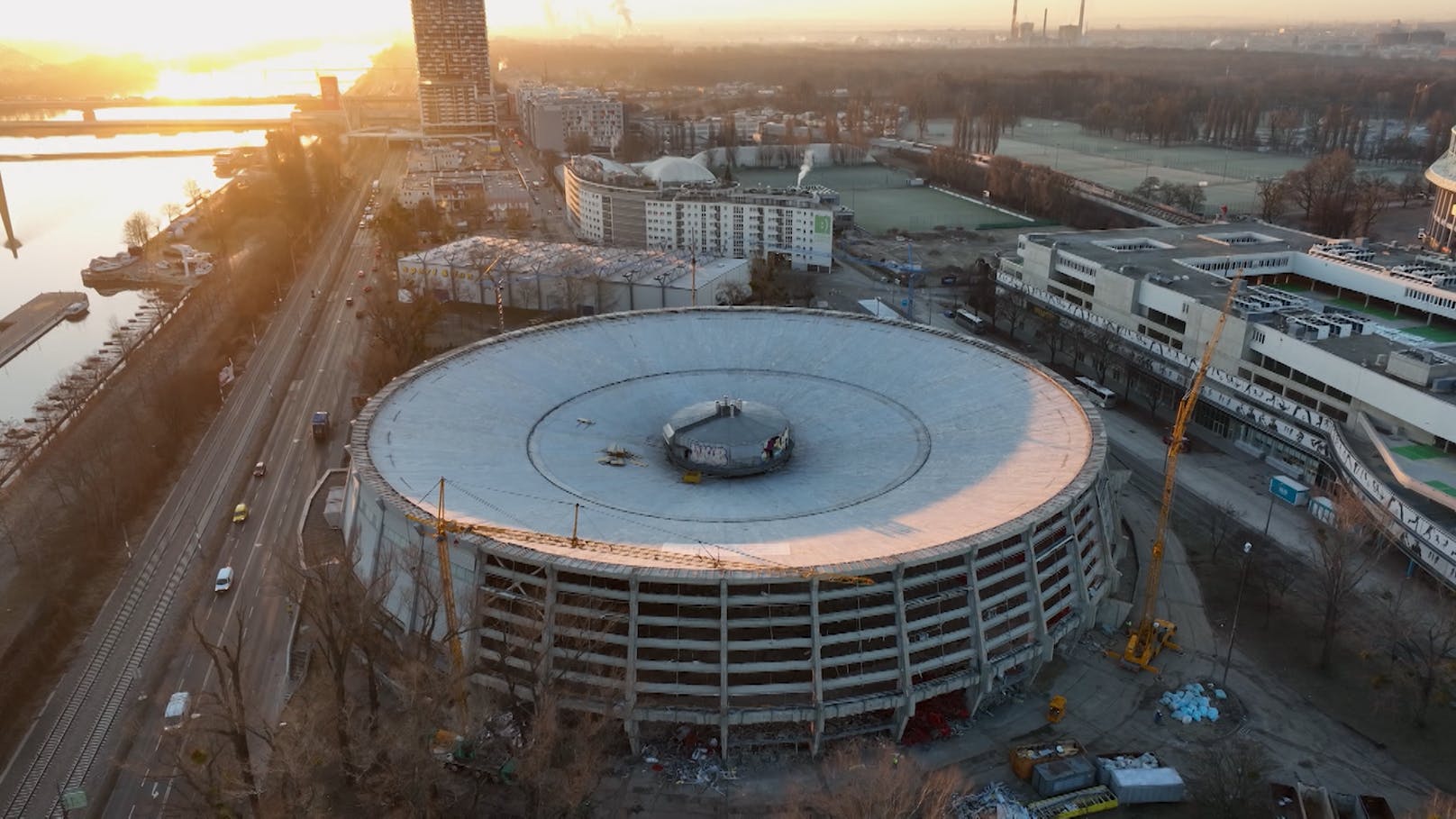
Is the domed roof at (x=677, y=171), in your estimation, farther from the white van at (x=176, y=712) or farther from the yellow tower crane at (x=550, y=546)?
the white van at (x=176, y=712)

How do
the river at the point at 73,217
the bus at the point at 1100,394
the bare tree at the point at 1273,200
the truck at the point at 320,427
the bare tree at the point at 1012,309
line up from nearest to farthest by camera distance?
the truck at the point at 320,427
the bus at the point at 1100,394
the bare tree at the point at 1012,309
the river at the point at 73,217
the bare tree at the point at 1273,200

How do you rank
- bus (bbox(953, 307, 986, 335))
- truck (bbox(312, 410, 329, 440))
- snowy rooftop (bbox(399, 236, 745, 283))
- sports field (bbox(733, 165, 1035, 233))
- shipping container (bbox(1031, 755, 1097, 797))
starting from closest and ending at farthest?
1. shipping container (bbox(1031, 755, 1097, 797))
2. truck (bbox(312, 410, 329, 440))
3. bus (bbox(953, 307, 986, 335))
4. snowy rooftop (bbox(399, 236, 745, 283))
5. sports field (bbox(733, 165, 1035, 233))

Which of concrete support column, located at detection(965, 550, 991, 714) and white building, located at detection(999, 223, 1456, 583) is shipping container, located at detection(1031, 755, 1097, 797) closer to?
concrete support column, located at detection(965, 550, 991, 714)

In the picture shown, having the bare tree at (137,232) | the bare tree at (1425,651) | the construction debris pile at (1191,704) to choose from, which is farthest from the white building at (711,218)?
the construction debris pile at (1191,704)

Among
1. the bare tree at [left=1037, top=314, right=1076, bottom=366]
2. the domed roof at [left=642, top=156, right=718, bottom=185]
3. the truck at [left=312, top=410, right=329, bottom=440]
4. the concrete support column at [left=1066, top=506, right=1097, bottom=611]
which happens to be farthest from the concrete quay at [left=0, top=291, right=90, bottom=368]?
the bare tree at [left=1037, top=314, right=1076, bottom=366]

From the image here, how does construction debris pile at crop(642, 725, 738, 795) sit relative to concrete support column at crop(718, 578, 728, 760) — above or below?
below
